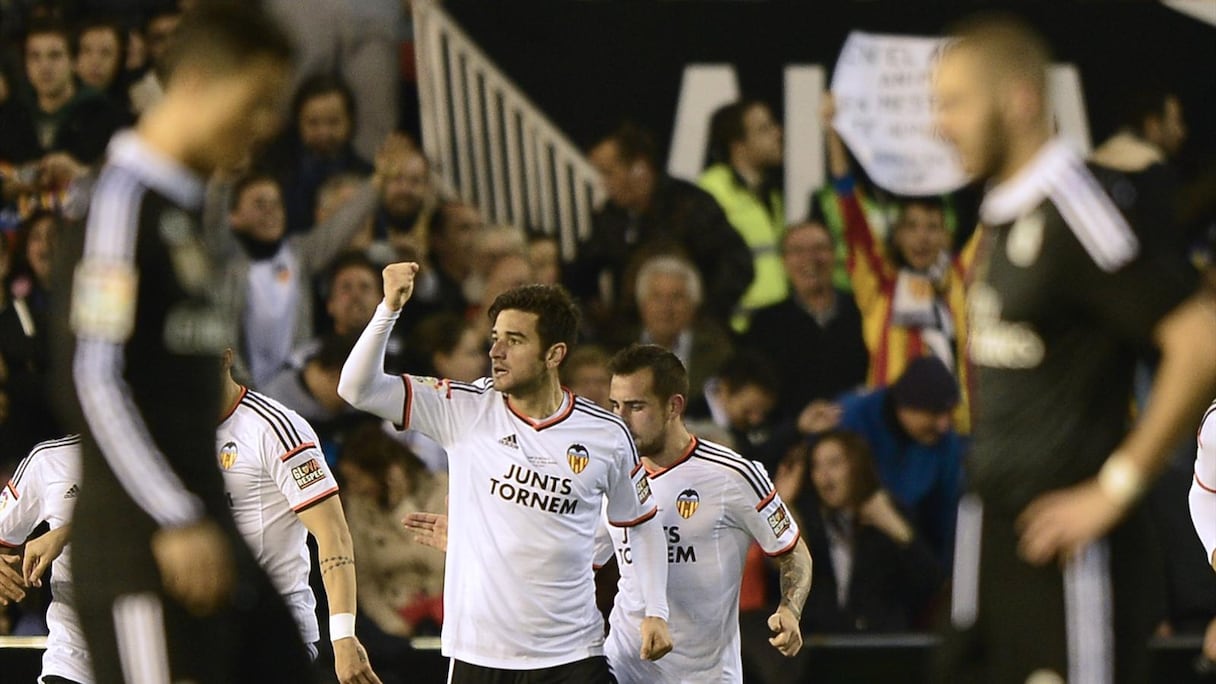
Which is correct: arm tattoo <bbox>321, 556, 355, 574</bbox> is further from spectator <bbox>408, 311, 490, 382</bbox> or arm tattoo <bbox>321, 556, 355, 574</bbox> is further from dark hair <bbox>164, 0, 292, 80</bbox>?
spectator <bbox>408, 311, 490, 382</bbox>

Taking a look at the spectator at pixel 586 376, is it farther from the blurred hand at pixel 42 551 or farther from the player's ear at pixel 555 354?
the blurred hand at pixel 42 551

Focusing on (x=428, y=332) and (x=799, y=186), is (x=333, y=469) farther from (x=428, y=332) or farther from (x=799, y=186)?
(x=799, y=186)

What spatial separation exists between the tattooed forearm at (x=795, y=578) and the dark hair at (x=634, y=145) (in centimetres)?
384

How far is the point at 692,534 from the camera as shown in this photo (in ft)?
22.3

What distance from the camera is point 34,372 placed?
361 inches

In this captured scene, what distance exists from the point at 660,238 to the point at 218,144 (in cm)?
625

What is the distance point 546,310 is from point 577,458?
1.69 feet

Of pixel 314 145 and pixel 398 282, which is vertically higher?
pixel 314 145

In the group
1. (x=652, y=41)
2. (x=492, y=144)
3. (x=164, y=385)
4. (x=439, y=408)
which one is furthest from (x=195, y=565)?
(x=652, y=41)

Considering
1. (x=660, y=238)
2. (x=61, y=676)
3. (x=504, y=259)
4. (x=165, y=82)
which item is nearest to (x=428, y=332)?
(x=504, y=259)

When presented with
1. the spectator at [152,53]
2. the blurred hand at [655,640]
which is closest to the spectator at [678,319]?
the spectator at [152,53]

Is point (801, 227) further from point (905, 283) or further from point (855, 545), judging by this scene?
point (855, 545)

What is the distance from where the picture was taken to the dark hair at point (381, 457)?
8711 millimetres

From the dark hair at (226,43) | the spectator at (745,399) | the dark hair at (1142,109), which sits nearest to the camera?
the dark hair at (226,43)
